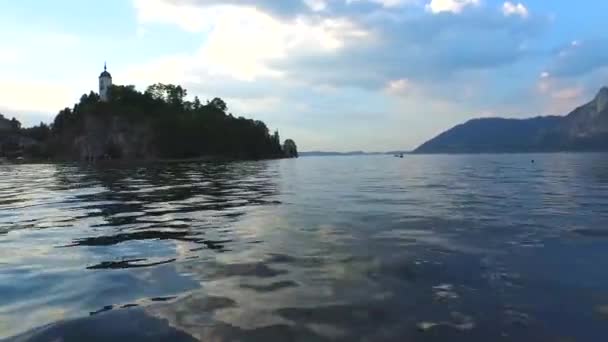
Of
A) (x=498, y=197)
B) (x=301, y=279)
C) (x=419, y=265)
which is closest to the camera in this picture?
(x=301, y=279)

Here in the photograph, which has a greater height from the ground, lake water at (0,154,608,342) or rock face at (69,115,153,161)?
rock face at (69,115,153,161)

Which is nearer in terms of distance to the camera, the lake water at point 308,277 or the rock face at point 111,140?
the lake water at point 308,277

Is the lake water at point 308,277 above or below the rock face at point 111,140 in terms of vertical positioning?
below

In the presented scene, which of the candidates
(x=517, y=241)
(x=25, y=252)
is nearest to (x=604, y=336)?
(x=517, y=241)

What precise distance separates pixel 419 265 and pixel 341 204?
1379 cm

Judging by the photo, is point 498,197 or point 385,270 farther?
point 498,197

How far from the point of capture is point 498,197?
90.8 ft

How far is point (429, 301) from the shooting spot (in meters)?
8.54

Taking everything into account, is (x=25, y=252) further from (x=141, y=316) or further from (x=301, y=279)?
(x=301, y=279)

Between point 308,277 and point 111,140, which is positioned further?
point 111,140

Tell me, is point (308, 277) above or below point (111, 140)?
below

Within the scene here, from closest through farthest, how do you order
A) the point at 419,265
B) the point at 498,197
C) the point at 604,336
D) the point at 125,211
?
the point at 604,336
the point at 419,265
the point at 125,211
the point at 498,197

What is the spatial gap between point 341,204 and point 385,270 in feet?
46.5

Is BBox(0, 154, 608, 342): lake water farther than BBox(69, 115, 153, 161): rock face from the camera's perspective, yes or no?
No
